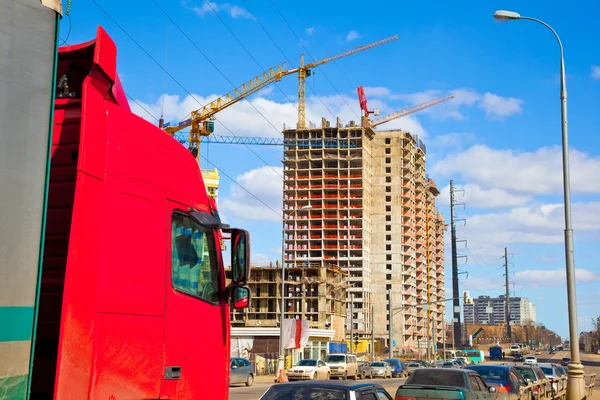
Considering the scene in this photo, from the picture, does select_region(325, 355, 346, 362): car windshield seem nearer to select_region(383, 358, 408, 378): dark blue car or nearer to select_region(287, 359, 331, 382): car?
select_region(287, 359, 331, 382): car

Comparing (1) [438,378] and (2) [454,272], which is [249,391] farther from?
(2) [454,272]

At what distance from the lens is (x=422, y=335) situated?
16525cm

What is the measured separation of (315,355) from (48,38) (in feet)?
241

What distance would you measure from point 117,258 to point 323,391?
550 cm

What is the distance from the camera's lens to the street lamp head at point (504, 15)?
22.0 m

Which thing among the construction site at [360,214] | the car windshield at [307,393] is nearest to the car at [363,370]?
the car windshield at [307,393]

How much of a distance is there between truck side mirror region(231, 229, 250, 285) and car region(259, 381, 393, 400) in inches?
147

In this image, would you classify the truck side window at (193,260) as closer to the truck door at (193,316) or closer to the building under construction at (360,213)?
the truck door at (193,316)

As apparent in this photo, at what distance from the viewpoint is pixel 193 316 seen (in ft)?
20.3

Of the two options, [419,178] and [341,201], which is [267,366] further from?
[419,178]

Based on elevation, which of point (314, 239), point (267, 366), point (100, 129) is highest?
point (314, 239)

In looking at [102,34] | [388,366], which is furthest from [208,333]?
[388,366]

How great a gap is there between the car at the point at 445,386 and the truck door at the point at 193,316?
9.62 meters

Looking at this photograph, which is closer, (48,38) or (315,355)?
(48,38)
